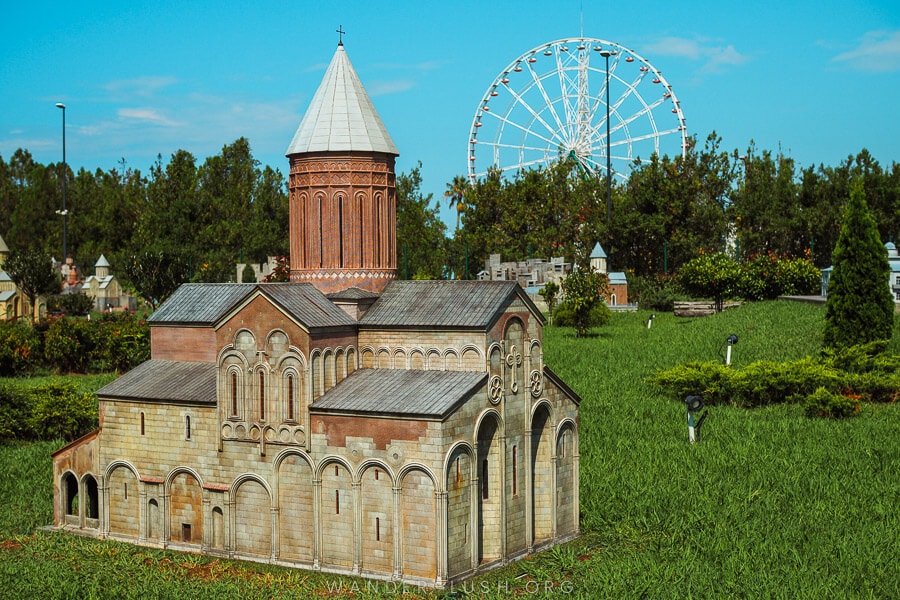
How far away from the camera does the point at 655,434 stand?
22.3 metres

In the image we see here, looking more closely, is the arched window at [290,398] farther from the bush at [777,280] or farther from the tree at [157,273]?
the tree at [157,273]

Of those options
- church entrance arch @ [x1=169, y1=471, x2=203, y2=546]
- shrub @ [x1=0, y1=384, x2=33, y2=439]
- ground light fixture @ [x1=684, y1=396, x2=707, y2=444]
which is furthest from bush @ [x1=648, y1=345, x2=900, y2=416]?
shrub @ [x1=0, y1=384, x2=33, y2=439]

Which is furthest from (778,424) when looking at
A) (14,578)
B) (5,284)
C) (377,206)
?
(5,284)

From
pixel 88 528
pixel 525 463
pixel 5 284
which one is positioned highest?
pixel 5 284

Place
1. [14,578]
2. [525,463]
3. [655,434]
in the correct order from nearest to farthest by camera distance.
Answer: [14,578] → [525,463] → [655,434]

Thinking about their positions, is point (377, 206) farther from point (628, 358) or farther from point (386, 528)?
point (628, 358)

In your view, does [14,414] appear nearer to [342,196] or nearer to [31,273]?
[342,196]

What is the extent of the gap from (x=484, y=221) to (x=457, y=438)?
5275 cm

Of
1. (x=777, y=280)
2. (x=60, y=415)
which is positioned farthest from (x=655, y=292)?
(x=60, y=415)

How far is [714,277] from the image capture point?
45656 mm

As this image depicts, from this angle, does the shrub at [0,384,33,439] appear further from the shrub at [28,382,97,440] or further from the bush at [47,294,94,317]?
the bush at [47,294,94,317]

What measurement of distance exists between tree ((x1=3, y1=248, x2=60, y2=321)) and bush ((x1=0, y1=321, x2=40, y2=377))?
1216 cm

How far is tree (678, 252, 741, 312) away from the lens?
4544 cm

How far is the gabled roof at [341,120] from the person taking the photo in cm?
1705
